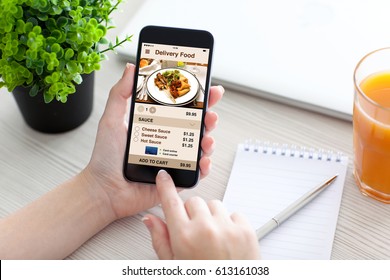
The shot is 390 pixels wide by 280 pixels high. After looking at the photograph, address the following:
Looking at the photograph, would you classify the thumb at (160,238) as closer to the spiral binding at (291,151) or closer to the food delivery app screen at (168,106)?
the food delivery app screen at (168,106)

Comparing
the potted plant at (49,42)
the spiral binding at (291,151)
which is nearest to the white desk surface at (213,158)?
the spiral binding at (291,151)

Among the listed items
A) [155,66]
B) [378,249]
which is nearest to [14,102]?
[155,66]

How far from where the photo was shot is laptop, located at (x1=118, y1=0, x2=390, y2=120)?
1.04 m

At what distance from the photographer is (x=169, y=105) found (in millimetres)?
879

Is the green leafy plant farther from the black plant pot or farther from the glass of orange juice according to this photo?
the glass of orange juice

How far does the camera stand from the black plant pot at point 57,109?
98 cm

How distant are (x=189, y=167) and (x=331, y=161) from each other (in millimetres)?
253

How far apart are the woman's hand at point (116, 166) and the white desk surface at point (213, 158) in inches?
1.1

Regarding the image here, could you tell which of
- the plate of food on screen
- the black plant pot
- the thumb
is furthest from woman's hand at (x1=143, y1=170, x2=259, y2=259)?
the black plant pot

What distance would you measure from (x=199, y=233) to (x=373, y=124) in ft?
0.97

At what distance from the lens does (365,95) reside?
2.75ft

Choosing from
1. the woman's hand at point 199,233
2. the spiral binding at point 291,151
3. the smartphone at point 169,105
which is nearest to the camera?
the woman's hand at point 199,233

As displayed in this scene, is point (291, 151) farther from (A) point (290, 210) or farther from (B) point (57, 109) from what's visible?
(B) point (57, 109)
